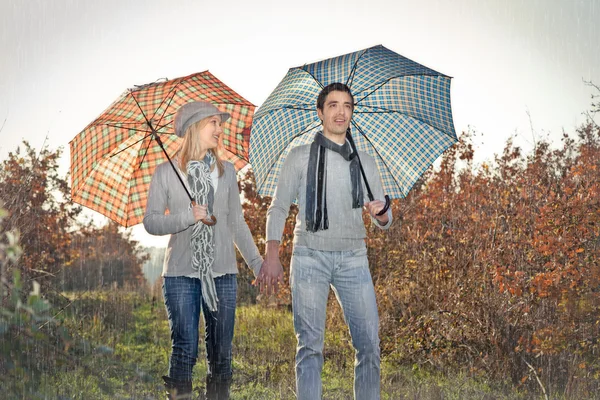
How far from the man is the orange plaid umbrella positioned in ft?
3.11

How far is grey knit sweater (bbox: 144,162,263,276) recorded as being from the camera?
4.29m

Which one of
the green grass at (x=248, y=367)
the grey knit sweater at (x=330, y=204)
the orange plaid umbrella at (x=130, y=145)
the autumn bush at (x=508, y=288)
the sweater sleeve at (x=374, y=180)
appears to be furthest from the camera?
the autumn bush at (x=508, y=288)

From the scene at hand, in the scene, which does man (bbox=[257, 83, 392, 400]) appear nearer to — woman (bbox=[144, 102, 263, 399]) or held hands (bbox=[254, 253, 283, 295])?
held hands (bbox=[254, 253, 283, 295])

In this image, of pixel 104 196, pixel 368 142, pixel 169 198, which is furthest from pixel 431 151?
pixel 104 196

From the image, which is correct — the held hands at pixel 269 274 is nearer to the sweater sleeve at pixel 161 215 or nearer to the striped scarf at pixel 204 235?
the striped scarf at pixel 204 235

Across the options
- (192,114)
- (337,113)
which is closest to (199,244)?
(192,114)

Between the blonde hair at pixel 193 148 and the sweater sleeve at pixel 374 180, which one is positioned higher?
the blonde hair at pixel 193 148

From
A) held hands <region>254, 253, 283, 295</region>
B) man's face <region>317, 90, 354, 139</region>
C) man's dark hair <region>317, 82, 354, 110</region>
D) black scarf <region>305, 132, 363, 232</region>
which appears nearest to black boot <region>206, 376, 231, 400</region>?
held hands <region>254, 253, 283, 295</region>

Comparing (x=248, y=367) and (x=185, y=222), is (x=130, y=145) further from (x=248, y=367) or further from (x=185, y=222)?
(x=248, y=367)

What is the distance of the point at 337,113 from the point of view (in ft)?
14.8

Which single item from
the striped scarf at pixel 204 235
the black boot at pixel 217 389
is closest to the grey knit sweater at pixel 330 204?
the striped scarf at pixel 204 235

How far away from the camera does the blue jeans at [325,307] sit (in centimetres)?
417

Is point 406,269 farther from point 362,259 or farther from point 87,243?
point 87,243

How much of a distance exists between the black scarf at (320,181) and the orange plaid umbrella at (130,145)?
3.06ft
